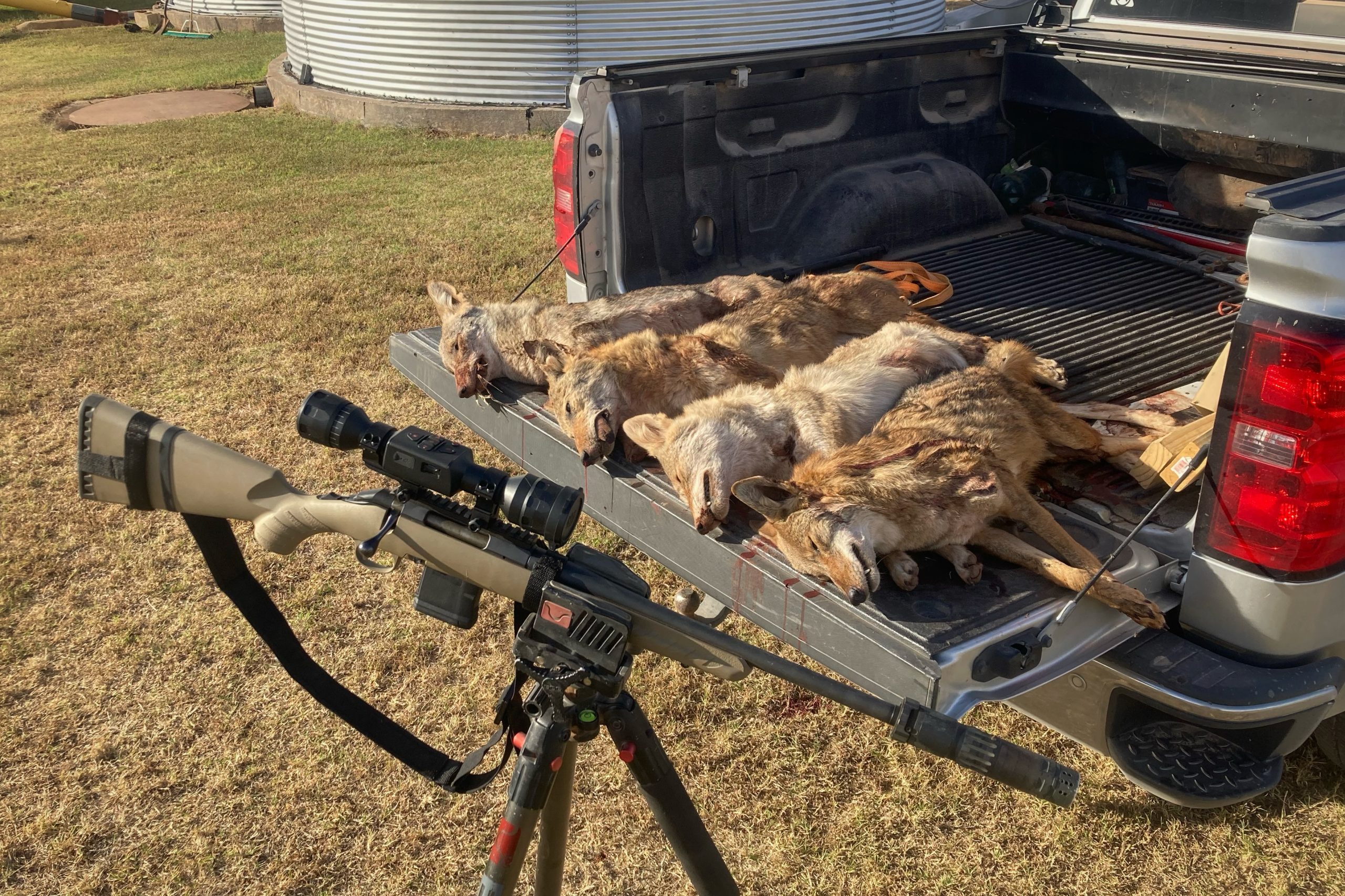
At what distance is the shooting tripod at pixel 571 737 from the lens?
7.82 feet

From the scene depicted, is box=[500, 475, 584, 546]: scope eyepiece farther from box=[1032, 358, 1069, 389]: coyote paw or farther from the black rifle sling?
box=[1032, 358, 1069, 389]: coyote paw

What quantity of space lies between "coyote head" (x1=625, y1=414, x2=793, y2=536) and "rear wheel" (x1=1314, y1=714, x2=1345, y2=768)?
7.13ft

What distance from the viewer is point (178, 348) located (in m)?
8.95

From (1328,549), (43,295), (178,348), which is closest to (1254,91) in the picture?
(1328,549)

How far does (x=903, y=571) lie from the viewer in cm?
358

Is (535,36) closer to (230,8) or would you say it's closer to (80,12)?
(230,8)

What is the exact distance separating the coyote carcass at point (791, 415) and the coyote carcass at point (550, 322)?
78cm

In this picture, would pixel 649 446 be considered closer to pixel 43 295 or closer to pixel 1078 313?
pixel 1078 313

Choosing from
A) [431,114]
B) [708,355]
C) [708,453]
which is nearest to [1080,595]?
[708,453]

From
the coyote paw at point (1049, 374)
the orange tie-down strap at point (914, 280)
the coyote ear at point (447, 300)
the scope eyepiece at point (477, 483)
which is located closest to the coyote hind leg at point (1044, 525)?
the coyote paw at point (1049, 374)

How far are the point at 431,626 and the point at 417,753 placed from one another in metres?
2.75

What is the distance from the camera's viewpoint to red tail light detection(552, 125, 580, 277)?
538 cm

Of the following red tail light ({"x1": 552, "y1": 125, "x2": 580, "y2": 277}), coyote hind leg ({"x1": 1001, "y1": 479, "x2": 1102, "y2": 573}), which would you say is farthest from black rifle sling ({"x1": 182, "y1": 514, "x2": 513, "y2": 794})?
red tail light ({"x1": 552, "y1": 125, "x2": 580, "y2": 277})

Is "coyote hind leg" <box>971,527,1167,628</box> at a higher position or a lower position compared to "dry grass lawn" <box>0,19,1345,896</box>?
higher
